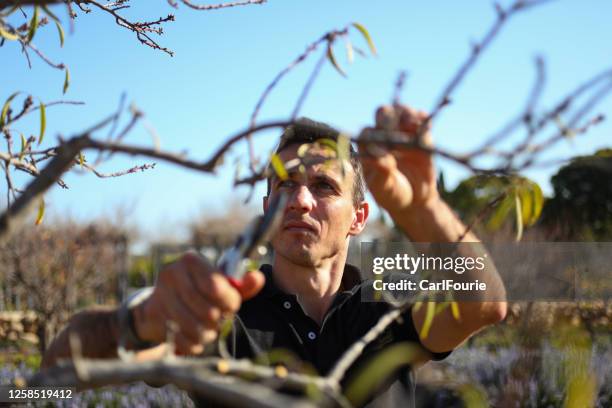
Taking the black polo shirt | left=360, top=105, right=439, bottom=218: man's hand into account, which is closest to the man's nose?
the black polo shirt

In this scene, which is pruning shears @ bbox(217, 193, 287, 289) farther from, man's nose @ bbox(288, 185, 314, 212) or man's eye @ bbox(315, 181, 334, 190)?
man's eye @ bbox(315, 181, 334, 190)

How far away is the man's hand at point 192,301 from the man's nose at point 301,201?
52.6 inches

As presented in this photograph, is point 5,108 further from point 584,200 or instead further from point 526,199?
point 584,200

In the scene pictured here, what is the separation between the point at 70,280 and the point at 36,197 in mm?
9226

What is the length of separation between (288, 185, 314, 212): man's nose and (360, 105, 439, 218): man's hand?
38.0 inches

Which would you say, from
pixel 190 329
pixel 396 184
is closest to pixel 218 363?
pixel 190 329

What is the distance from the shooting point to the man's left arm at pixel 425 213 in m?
1.28

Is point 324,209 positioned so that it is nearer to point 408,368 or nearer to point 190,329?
point 408,368

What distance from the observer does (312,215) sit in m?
2.57

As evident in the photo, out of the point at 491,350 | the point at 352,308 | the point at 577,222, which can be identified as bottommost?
the point at 491,350

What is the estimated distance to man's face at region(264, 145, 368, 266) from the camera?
2555 mm

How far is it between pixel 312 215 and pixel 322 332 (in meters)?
0.49

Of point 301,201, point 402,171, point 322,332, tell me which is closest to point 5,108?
point 402,171

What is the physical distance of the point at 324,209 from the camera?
Result: 260 cm
